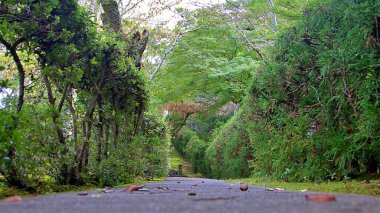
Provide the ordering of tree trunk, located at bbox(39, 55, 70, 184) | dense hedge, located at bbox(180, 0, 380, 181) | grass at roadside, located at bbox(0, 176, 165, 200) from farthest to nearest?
dense hedge, located at bbox(180, 0, 380, 181) → tree trunk, located at bbox(39, 55, 70, 184) → grass at roadside, located at bbox(0, 176, 165, 200)

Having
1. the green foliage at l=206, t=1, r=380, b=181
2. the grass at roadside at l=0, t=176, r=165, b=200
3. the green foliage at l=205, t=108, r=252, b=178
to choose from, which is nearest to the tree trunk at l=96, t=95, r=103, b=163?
the grass at roadside at l=0, t=176, r=165, b=200

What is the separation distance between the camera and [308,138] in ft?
20.1

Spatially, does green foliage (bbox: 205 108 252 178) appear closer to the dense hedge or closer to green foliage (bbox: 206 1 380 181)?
the dense hedge

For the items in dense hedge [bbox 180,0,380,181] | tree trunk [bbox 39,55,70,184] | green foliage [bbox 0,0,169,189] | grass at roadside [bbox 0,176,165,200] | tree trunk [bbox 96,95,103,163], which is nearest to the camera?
grass at roadside [bbox 0,176,165,200]

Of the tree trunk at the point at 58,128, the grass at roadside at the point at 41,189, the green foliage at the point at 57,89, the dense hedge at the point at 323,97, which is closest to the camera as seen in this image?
the grass at roadside at the point at 41,189

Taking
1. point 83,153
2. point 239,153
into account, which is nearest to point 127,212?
point 83,153

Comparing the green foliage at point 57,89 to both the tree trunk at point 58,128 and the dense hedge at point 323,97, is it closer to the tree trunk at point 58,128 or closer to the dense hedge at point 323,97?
the tree trunk at point 58,128

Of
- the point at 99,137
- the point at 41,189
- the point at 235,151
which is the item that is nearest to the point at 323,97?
the point at 99,137

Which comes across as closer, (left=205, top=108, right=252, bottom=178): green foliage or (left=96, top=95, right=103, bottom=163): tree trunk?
(left=96, top=95, right=103, bottom=163): tree trunk

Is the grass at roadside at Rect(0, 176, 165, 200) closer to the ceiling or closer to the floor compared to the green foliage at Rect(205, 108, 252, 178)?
closer to the floor

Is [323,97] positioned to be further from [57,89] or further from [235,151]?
[235,151]

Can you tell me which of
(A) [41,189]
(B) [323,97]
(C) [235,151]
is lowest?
(A) [41,189]

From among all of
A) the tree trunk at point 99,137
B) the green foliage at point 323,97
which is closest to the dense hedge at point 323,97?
the green foliage at point 323,97

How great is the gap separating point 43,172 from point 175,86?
16.8 meters
